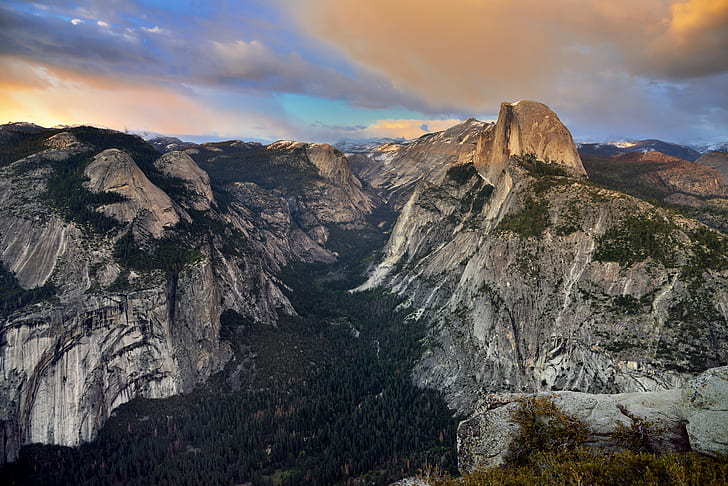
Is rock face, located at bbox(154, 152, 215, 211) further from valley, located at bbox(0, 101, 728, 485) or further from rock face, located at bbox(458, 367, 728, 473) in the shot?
rock face, located at bbox(458, 367, 728, 473)

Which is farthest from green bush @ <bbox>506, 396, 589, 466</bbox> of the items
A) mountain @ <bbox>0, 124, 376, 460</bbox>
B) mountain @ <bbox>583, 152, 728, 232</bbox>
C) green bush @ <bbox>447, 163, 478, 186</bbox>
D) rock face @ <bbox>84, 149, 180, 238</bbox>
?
green bush @ <bbox>447, 163, 478, 186</bbox>

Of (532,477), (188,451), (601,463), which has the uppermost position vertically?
(601,463)

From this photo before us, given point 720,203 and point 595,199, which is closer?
point 595,199

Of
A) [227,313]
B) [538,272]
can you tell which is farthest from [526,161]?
[227,313]

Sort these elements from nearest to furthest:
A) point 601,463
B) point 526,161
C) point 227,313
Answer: point 601,463 → point 227,313 → point 526,161

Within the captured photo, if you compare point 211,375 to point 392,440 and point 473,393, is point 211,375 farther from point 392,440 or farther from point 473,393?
point 473,393

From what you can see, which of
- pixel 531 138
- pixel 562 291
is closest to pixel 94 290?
pixel 562 291

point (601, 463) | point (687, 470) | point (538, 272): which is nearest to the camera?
point (687, 470)
